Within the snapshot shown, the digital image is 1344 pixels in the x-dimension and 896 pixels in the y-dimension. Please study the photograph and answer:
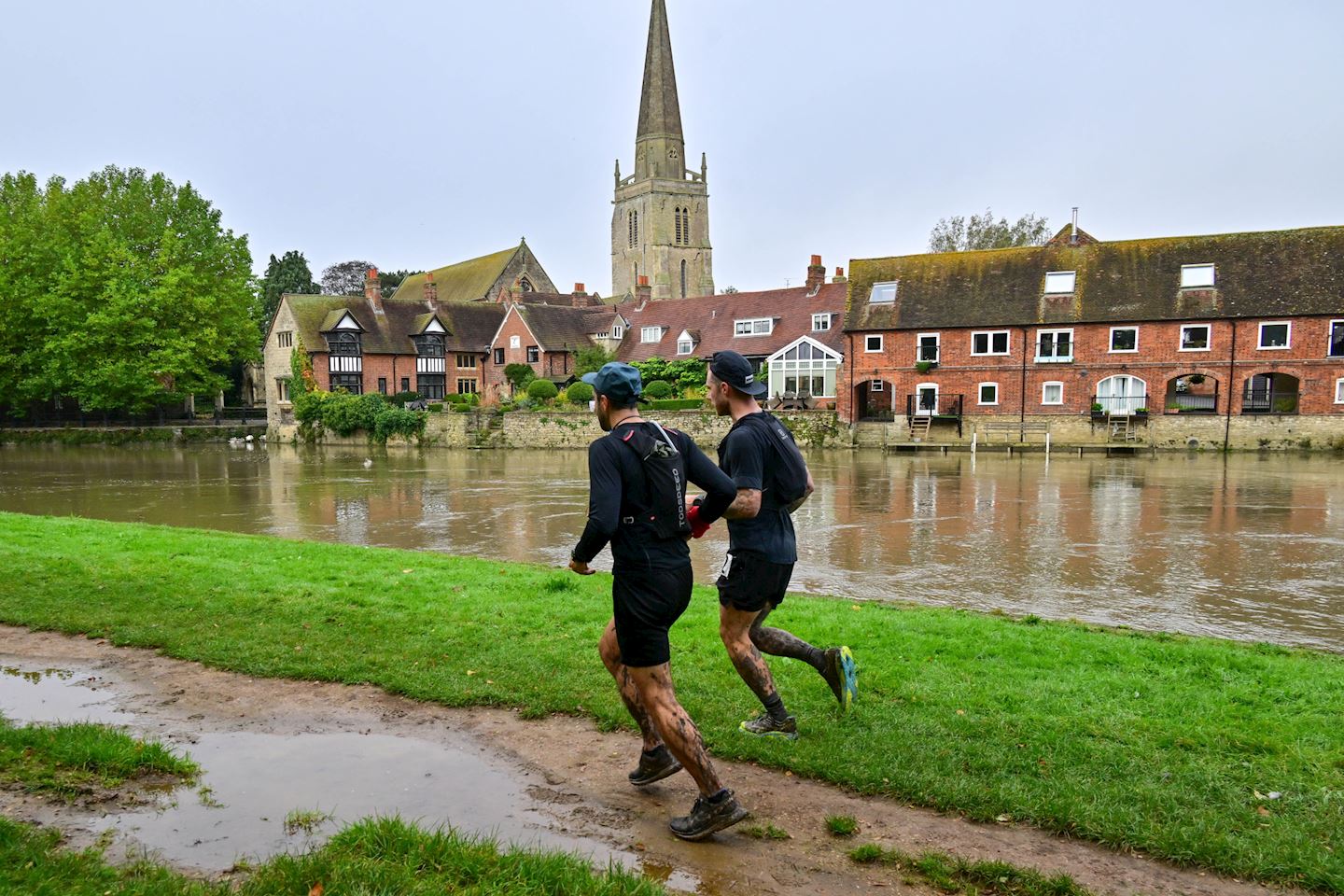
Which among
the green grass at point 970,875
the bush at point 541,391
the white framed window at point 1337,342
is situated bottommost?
the green grass at point 970,875

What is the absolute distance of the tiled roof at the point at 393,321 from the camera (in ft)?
192

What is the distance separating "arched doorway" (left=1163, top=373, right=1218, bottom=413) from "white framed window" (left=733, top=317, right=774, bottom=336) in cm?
2204

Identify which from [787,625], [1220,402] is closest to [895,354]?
[1220,402]

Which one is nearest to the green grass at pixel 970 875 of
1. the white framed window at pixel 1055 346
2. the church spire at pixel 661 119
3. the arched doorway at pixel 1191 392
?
the white framed window at pixel 1055 346

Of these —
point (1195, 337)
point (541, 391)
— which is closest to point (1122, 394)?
point (1195, 337)

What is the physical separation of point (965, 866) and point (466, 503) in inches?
819

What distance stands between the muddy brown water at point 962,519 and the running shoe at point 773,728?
6.01m

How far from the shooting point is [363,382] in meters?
59.2

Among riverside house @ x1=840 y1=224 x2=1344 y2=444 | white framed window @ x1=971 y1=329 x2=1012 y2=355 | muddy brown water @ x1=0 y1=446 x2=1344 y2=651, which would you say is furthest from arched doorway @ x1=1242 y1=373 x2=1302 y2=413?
white framed window @ x1=971 y1=329 x2=1012 y2=355

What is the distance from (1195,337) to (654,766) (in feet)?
140

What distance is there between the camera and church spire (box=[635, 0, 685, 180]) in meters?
84.4

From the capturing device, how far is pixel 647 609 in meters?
4.52

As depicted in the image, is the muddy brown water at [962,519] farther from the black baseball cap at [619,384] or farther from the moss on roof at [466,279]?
the moss on roof at [466,279]

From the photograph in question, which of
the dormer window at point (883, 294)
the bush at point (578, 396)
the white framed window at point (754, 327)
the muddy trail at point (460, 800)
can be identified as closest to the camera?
the muddy trail at point (460, 800)
